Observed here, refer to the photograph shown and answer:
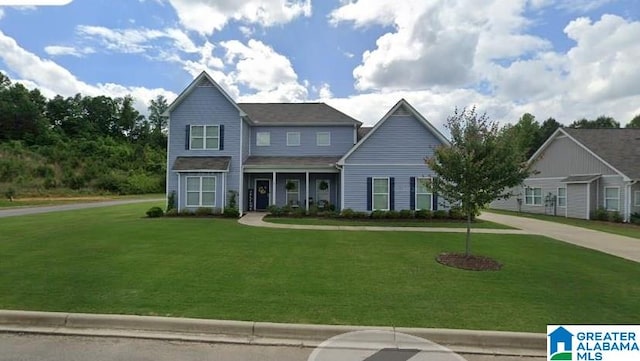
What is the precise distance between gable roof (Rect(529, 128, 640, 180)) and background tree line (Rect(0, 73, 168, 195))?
51381mm

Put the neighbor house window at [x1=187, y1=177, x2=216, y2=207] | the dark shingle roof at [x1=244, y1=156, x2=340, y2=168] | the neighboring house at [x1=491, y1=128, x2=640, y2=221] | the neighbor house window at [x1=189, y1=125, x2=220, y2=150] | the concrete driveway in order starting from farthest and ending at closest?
the neighboring house at [x1=491, y1=128, x2=640, y2=221] → the dark shingle roof at [x1=244, y1=156, x2=340, y2=168] → the neighbor house window at [x1=189, y1=125, x2=220, y2=150] → the neighbor house window at [x1=187, y1=177, x2=216, y2=207] → the concrete driveway

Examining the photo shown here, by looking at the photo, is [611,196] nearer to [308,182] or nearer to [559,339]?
[308,182]

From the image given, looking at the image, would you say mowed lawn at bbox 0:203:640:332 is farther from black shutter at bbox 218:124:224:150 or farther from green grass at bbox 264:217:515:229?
black shutter at bbox 218:124:224:150

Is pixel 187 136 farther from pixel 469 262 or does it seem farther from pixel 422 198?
pixel 469 262

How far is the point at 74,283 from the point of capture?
7926 millimetres

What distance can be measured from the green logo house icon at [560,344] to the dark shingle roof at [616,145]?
25.0m

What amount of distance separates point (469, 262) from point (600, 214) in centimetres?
2123

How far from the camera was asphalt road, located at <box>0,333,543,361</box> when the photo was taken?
500cm

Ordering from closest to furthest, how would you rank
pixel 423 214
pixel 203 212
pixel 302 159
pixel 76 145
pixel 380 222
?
pixel 380 222
pixel 423 214
pixel 203 212
pixel 302 159
pixel 76 145

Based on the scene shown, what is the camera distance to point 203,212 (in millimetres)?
22453

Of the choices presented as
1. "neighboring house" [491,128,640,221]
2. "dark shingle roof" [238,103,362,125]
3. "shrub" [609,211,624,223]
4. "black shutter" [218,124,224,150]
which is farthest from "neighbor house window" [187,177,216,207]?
"shrub" [609,211,624,223]

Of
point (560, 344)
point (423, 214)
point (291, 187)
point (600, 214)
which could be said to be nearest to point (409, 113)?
point (423, 214)

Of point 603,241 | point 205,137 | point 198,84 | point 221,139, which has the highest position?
point 198,84

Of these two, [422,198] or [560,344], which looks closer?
[560,344]
